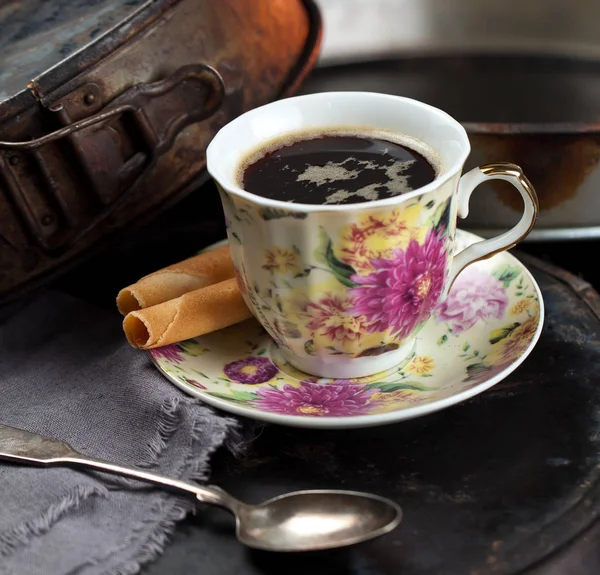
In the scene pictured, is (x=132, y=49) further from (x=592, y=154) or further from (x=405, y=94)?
(x=405, y=94)

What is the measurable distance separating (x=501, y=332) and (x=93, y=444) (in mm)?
394

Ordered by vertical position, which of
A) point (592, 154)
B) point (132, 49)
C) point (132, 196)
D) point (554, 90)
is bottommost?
point (554, 90)

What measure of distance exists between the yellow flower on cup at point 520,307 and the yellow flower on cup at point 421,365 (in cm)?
10

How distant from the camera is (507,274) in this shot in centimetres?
78

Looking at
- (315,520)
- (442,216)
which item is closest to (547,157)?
(442,216)

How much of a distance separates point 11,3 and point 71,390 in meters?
0.54

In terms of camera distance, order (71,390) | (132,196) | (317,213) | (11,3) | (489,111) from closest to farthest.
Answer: (317,213) → (71,390) → (132,196) → (11,3) → (489,111)

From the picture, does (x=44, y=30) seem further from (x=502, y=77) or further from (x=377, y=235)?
(x=502, y=77)

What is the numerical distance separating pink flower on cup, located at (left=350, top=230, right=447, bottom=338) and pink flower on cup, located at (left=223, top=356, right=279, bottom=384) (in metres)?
0.12

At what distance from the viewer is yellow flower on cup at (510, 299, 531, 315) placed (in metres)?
0.72

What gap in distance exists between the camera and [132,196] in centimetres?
82

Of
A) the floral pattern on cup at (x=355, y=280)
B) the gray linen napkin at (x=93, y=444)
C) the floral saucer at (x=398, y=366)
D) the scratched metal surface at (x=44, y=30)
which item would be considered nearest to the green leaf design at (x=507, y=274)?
the floral saucer at (x=398, y=366)

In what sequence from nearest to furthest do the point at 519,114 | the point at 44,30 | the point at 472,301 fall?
the point at 472,301, the point at 44,30, the point at 519,114

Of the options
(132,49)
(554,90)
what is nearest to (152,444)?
(132,49)
